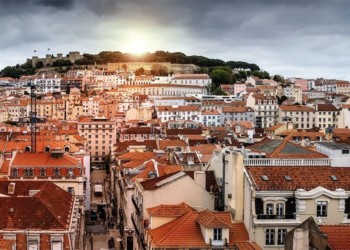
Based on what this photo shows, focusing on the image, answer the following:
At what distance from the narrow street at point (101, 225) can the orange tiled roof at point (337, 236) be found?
Answer: 1427 inches

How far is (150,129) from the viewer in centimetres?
14425

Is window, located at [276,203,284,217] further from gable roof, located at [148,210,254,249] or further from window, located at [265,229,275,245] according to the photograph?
gable roof, located at [148,210,254,249]

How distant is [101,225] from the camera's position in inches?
2911

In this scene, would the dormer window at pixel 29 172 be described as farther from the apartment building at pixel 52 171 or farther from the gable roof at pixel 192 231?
the gable roof at pixel 192 231

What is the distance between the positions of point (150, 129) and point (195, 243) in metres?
111

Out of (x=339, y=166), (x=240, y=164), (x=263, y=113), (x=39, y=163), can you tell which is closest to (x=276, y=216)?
(x=240, y=164)

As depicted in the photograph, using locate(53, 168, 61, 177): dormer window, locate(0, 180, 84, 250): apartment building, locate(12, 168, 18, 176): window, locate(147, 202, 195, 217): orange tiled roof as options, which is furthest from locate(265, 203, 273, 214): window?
locate(12, 168, 18, 176): window

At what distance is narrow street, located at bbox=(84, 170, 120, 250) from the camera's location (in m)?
64.2

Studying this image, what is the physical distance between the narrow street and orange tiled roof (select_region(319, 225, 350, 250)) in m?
36.2

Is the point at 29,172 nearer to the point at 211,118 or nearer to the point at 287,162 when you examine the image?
the point at 287,162

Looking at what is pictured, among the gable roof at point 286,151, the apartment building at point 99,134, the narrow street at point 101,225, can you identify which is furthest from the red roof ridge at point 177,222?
the apartment building at point 99,134

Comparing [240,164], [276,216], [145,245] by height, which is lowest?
[145,245]

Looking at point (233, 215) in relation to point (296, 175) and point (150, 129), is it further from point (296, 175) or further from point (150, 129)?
point (150, 129)

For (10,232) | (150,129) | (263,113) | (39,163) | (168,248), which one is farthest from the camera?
(263,113)
